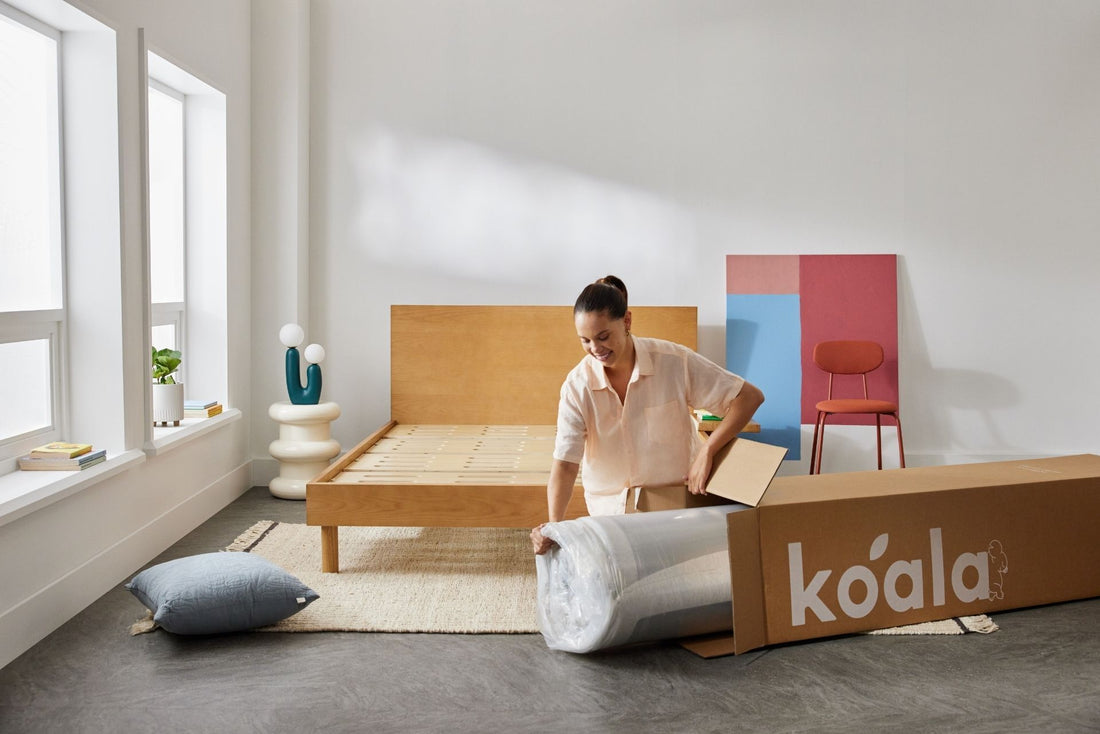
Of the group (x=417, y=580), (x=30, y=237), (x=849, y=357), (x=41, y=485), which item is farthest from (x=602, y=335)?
(x=849, y=357)

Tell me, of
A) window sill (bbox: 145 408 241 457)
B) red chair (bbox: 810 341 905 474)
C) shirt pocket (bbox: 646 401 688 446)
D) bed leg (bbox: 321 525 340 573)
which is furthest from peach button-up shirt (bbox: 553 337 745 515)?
red chair (bbox: 810 341 905 474)

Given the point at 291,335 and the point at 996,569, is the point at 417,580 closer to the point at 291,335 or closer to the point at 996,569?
the point at 291,335

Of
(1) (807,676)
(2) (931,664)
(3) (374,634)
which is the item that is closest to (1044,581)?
(2) (931,664)

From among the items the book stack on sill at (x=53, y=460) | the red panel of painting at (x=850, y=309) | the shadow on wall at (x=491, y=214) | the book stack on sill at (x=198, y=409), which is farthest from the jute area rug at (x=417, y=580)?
the red panel of painting at (x=850, y=309)

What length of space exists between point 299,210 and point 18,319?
77.2 inches

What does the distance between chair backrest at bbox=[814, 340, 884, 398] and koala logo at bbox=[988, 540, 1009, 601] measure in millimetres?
1990

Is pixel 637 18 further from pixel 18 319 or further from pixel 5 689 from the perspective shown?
pixel 5 689

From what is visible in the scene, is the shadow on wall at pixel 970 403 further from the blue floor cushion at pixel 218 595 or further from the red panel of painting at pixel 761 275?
the blue floor cushion at pixel 218 595

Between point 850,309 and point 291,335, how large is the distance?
283cm

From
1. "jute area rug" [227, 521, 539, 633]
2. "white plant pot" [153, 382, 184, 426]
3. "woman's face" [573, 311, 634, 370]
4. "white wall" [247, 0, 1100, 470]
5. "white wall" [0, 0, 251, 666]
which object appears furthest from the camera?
"white wall" [247, 0, 1100, 470]

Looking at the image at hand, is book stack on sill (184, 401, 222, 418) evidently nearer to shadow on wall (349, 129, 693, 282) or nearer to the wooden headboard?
the wooden headboard

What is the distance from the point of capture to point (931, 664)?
2611 millimetres

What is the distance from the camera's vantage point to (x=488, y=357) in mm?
4977

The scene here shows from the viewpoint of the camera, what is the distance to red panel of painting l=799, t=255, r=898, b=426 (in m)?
5.04
